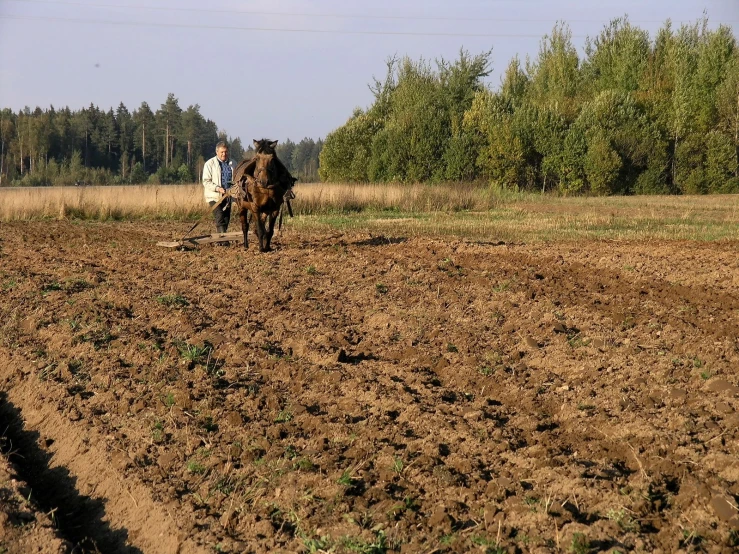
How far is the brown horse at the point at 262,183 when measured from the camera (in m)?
12.0

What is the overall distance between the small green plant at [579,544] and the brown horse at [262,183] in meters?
8.85

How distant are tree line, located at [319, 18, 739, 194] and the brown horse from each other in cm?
2872

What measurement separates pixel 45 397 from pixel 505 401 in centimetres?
367

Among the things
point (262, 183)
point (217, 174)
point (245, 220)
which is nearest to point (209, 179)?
point (217, 174)

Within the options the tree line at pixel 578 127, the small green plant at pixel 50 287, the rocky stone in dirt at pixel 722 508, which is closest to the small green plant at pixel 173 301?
the small green plant at pixel 50 287

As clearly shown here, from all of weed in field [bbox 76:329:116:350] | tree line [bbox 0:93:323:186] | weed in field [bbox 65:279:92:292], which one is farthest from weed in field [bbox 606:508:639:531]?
tree line [bbox 0:93:323:186]

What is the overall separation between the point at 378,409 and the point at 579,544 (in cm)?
226

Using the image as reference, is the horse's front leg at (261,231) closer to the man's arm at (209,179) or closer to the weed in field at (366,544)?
the man's arm at (209,179)

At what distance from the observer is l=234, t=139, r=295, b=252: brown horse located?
1201 cm

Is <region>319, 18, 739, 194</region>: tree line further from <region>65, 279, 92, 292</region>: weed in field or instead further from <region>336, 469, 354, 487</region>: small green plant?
<region>336, 469, 354, 487</region>: small green plant

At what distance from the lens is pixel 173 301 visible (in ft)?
31.2

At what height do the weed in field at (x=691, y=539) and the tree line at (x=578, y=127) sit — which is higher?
the tree line at (x=578, y=127)

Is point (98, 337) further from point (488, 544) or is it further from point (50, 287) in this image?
point (488, 544)

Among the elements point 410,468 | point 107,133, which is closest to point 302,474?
point 410,468
